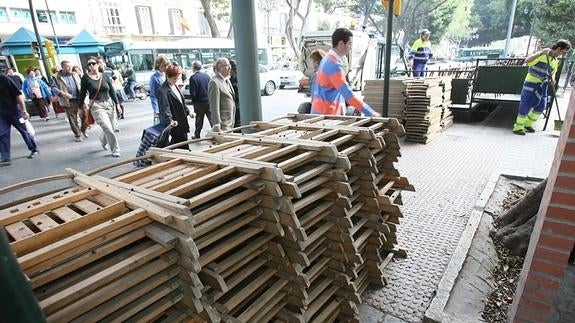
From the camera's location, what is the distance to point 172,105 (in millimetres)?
5695

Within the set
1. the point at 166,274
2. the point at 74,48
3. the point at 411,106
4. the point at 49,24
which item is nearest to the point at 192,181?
the point at 166,274

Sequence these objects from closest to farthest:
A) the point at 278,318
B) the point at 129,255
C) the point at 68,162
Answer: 1. the point at 129,255
2. the point at 278,318
3. the point at 68,162

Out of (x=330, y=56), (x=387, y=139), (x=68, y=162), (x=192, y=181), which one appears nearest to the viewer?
(x=192, y=181)

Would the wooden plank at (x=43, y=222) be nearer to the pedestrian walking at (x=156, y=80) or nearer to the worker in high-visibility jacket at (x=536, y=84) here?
the pedestrian walking at (x=156, y=80)

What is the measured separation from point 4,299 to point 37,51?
2195cm

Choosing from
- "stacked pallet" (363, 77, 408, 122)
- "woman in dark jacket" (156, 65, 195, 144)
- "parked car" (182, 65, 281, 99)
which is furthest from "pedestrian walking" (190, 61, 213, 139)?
"parked car" (182, 65, 281, 99)

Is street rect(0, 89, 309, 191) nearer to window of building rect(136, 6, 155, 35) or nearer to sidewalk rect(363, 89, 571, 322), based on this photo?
sidewalk rect(363, 89, 571, 322)

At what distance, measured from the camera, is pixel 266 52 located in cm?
2508

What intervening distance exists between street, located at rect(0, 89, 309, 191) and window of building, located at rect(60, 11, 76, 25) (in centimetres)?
2130

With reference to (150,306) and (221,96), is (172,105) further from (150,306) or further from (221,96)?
(150,306)

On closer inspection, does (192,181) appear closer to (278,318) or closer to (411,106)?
(278,318)

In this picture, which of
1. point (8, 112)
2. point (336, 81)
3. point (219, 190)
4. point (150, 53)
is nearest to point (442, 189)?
point (336, 81)

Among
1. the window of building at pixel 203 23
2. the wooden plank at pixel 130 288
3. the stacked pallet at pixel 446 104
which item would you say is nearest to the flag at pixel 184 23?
the window of building at pixel 203 23

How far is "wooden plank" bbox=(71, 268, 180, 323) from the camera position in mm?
1501
